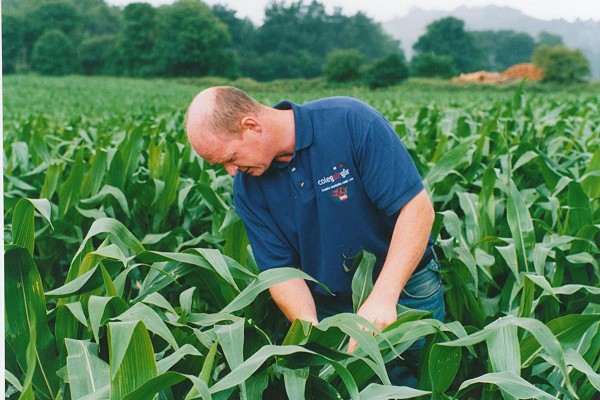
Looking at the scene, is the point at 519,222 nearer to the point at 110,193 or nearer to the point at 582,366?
the point at 582,366

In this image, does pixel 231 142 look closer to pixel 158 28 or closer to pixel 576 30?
pixel 576 30

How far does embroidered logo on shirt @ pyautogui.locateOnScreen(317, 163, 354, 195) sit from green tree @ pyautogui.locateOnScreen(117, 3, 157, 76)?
169ft

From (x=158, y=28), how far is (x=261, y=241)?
175 feet

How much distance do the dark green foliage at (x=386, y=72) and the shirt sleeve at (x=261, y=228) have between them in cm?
3937

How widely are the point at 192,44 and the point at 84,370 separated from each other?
49262mm

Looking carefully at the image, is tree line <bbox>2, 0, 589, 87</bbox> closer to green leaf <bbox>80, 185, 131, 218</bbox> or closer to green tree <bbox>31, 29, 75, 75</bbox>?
green tree <bbox>31, 29, 75, 75</bbox>

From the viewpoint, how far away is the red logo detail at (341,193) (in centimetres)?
191

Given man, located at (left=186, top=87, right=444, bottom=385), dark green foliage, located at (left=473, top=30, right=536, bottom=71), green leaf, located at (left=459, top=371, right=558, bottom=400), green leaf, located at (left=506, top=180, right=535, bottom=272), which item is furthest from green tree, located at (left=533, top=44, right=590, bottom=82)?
green leaf, located at (left=459, top=371, right=558, bottom=400)

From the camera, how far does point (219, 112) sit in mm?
1712

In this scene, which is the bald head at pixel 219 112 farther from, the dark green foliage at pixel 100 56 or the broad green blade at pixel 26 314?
the dark green foliage at pixel 100 56

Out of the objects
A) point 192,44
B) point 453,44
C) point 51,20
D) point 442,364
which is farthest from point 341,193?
point 453,44

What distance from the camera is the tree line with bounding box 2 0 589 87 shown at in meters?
42.6

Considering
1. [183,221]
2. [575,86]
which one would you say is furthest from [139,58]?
[183,221]

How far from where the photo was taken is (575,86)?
112 ft
